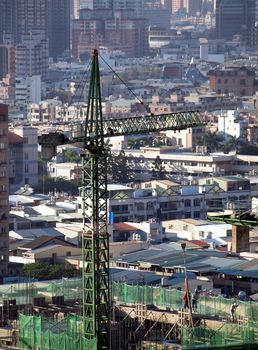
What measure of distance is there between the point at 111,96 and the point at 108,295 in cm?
9017

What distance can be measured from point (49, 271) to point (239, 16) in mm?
119596

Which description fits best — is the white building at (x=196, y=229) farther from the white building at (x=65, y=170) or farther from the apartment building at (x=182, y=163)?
the white building at (x=65, y=170)

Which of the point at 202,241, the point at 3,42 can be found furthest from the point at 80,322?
the point at 3,42

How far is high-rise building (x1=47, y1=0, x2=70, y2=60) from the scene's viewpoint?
162500mm

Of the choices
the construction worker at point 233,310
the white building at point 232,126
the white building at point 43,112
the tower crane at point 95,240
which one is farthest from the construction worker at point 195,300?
the white building at point 43,112

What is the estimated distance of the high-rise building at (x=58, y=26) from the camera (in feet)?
533

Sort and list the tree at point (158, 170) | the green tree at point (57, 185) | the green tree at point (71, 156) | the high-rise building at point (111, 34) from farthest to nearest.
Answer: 1. the high-rise building at point (111, 34)
2. the green tree at point (71, 156)
3. the tree at point (158, 170)
4. the green tree at point (57, 185)

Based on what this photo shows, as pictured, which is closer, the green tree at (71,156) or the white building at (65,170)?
the white building at (65,170)

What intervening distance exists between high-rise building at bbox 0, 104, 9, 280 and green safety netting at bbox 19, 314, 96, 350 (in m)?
13.6

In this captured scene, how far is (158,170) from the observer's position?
76.8 metres

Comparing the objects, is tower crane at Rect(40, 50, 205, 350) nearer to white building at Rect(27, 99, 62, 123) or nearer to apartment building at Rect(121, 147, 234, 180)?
apartment building at Rect(121, 147, 234, 180)

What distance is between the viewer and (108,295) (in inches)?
1268

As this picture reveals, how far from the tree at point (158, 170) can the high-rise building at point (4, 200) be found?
21.5 meters

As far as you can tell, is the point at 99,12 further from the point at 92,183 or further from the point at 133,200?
the point at 92,183
